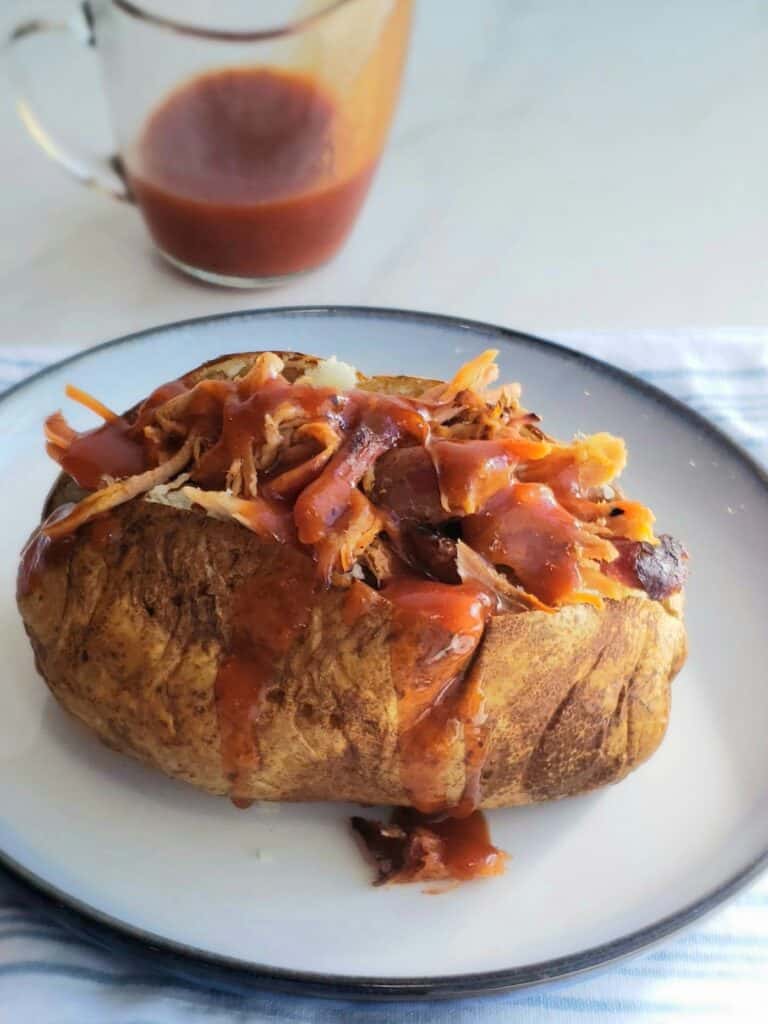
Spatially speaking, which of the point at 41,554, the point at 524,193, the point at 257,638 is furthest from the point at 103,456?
the point at 524,193

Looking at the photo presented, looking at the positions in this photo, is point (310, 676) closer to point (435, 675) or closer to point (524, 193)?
point (435, 675)

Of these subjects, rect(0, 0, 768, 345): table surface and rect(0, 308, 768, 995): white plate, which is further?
rect(0, 0, 768, 345): table surface

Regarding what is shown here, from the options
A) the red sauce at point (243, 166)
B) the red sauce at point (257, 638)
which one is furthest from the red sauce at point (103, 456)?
the red sauce at point (243, 166)

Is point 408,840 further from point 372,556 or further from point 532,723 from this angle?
point 372,556

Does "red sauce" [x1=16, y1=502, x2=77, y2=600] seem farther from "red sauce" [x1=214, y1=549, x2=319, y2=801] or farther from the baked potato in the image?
"red sauce" [x1=214, y1=549, x2=319, y2=801]

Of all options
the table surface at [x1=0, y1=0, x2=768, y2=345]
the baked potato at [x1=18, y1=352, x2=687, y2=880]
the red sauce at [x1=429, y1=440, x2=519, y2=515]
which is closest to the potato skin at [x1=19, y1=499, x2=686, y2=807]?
the baked potato at [x1=18, y1=352, x2=687, y2=880]

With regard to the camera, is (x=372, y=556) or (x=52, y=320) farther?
(x=52, y=320)

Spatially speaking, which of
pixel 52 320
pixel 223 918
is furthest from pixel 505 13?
pixel 223 918
